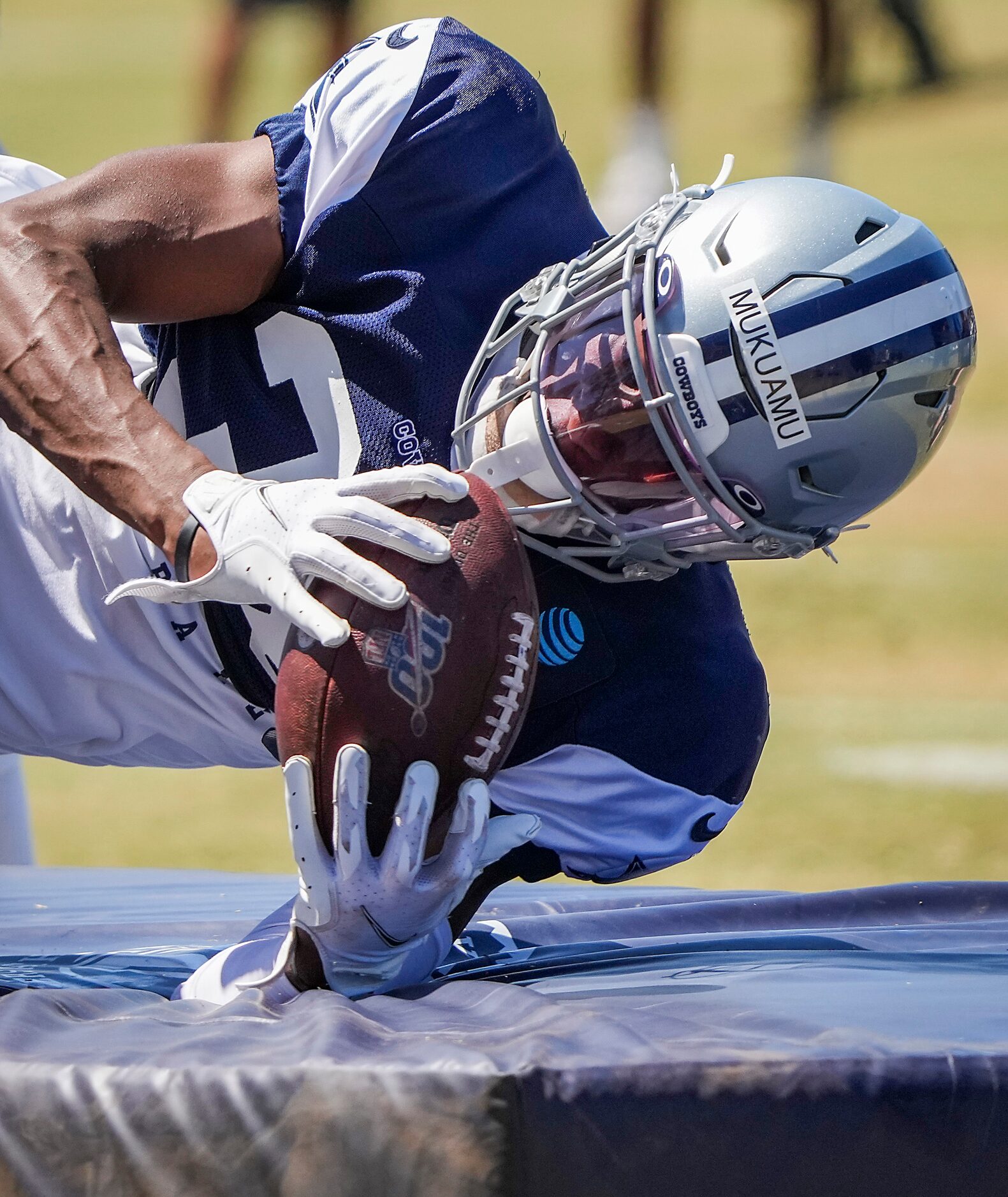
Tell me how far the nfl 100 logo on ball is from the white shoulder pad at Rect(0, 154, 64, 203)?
1.04 meters

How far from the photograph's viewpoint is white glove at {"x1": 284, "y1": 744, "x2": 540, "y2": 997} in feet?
5.80

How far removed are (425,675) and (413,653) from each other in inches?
1.0

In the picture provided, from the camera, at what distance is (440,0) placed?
71.8 feet

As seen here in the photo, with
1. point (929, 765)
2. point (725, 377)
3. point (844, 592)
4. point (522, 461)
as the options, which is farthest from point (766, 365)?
point (844, 592)

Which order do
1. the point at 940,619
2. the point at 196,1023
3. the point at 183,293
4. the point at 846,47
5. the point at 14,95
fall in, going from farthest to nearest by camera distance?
the point at 14,95 → the point at 846,47 → the point at 940,619 → the point at 183,293 → the point at 196,1023

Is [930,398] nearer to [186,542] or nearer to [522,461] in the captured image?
[522,461]

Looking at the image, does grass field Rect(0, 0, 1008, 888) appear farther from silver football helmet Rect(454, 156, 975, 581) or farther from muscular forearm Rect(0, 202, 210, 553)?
muscular forearm Rect(0, 202, 210, 553)

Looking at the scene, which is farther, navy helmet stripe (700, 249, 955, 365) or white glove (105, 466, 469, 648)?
navy helmet stripe (700, 249, 955, 365)

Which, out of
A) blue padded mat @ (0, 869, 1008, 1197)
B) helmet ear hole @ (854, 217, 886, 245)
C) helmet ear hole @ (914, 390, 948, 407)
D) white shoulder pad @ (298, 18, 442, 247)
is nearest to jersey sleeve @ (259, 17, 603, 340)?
white shoulder pad @ (298, 18, 442, 247)

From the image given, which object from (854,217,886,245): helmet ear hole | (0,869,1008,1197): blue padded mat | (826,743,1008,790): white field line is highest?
(854,217,886,245): helmet ear hole

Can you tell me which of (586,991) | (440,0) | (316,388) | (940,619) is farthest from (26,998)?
(440,0)

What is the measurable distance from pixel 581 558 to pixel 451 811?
0.48 meters

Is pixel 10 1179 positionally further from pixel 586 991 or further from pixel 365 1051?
pixel 586 991

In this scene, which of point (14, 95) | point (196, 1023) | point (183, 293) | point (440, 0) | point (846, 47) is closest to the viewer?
point (196, 1023)
